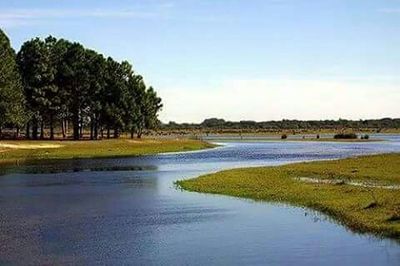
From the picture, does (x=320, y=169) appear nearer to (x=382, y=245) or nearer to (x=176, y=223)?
(x=176, y=223)

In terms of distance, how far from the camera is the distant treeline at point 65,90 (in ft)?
336

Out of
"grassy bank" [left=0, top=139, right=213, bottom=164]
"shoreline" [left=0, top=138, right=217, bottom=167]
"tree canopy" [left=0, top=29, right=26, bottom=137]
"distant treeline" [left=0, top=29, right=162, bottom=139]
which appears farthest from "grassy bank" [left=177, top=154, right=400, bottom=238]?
"distant treeline" [left=0, top=29, right=162, bottom=139]

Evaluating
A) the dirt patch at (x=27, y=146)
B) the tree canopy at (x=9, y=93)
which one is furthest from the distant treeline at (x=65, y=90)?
the dirt patch at (x=27, y=146)

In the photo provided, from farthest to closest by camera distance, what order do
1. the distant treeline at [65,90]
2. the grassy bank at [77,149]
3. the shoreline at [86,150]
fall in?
the distant treeline at [65,90]
the grassy bank at [77,149]
the shoreline at [86,150]

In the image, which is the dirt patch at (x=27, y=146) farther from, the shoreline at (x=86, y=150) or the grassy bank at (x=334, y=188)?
the grassy bank at (x=334, y=188)

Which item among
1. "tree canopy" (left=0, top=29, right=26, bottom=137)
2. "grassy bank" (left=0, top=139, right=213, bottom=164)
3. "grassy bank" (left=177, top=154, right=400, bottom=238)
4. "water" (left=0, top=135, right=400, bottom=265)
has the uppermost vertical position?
"tree canopy" (left=0, top=29, right=26, bottom=137)

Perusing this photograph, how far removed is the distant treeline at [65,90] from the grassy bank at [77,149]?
5171 mm

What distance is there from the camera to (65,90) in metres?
122

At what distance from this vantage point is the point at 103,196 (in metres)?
43.9

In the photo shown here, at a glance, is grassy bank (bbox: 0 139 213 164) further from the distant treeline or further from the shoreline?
the distant treeline

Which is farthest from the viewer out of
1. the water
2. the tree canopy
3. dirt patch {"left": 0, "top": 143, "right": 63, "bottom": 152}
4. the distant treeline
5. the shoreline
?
the distant treeline

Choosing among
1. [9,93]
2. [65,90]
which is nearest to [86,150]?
[9,93]

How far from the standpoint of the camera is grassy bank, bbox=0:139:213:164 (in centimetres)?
9038

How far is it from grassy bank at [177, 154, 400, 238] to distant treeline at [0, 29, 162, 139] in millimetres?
55305
